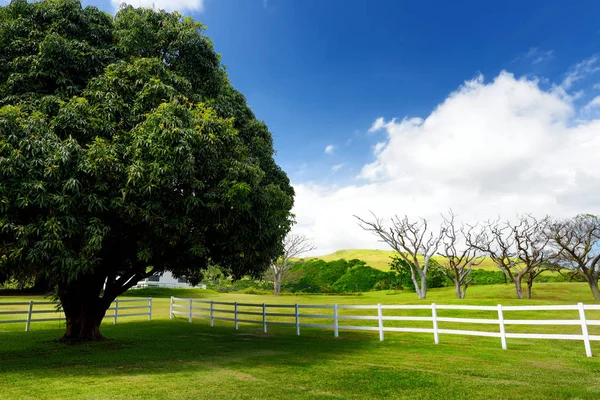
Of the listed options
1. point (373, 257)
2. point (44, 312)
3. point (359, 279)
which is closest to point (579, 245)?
point (359, 279)

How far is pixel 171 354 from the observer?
11.4m

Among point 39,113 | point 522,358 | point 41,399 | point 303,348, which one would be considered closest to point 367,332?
point 303,348

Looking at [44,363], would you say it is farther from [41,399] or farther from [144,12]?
[144,12]

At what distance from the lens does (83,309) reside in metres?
14.2

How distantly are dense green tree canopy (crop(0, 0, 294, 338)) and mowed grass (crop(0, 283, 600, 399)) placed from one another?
2250 millimetres

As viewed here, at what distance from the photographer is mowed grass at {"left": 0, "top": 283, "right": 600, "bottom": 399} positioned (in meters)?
7.02

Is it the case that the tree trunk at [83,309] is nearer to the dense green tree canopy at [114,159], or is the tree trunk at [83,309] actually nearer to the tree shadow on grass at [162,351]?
the dense green tree canopy at [114,159]

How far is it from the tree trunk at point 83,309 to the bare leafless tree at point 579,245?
30.9m

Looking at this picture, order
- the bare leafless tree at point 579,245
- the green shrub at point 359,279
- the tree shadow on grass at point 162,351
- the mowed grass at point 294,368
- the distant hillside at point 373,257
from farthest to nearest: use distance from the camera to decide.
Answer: the distant hillside at point 373,257, the green shrub at point 359,279, the bare leafless tree at point 579,245, the tree shadow on grass at point 162,351, the mowed grass at point 294,368

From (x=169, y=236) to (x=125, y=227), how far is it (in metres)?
1.56

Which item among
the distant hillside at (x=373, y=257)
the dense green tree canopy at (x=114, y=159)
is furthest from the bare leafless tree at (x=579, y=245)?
the distant hillside at (x=373, y=257)

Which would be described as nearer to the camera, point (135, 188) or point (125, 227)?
point (135, 188)

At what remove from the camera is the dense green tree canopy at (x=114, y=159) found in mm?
8953

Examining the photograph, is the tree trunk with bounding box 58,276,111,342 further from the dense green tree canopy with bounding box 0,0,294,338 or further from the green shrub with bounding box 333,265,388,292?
the green shrub with bounding box 333,265,388,292
